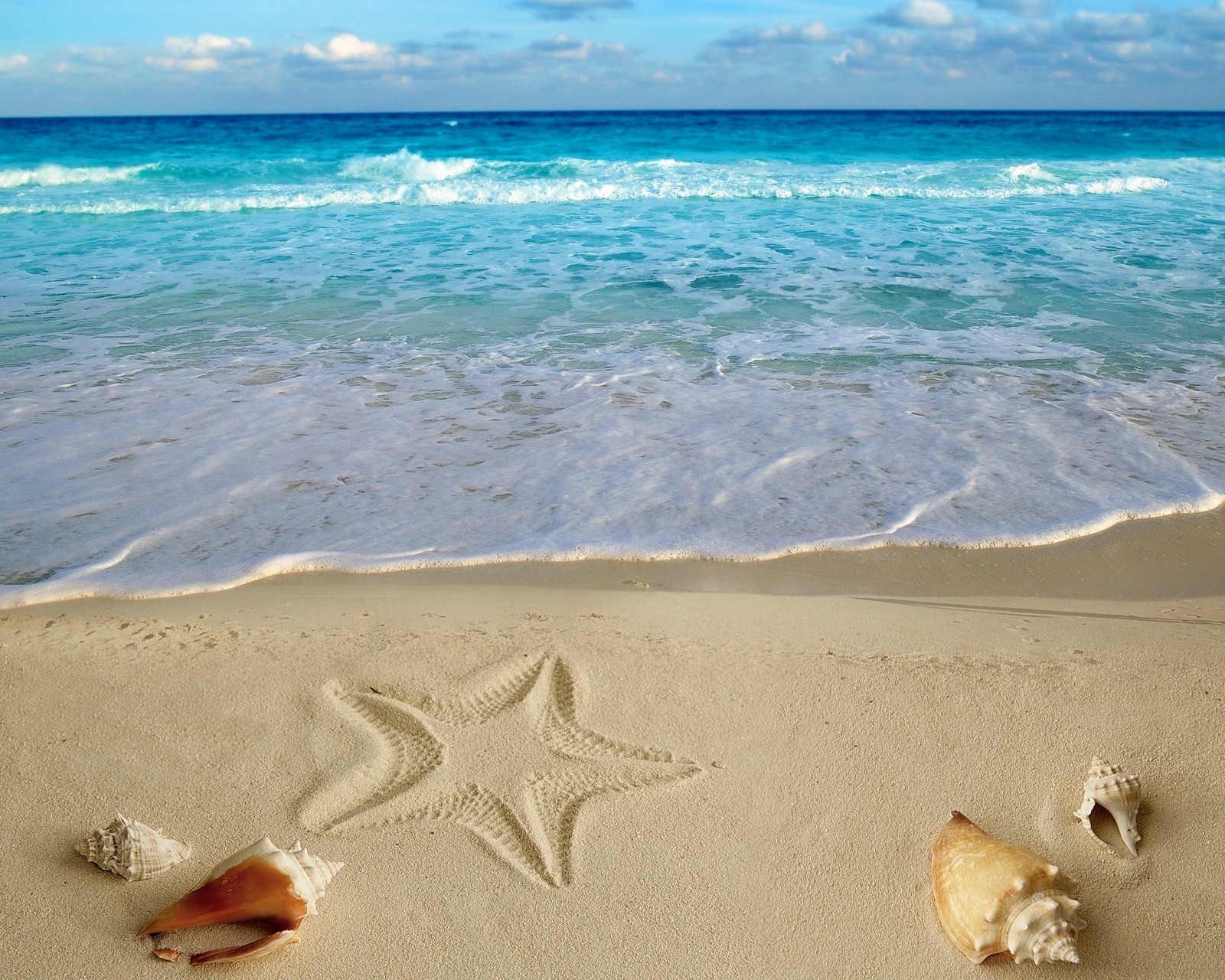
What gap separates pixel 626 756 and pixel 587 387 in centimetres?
346

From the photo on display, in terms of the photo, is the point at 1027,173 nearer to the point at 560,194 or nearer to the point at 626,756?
the point at 560,194

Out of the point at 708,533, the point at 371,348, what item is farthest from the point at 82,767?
the point at 371,348

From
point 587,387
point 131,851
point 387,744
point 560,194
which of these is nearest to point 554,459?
point 587,387

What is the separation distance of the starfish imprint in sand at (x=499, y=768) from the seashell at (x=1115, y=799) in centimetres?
98

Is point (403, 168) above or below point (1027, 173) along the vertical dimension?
above

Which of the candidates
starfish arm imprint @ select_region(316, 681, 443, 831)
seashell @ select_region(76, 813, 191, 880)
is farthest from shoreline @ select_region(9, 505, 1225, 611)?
seashell @ select_region(76, 813, 191, 880)

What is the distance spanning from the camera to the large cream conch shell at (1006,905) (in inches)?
72.6

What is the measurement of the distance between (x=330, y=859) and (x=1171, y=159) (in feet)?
103

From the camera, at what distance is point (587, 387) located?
5.59 meters

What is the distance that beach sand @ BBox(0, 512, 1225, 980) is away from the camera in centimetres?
195

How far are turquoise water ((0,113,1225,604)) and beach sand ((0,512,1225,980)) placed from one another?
1.32 feet

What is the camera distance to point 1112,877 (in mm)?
2074

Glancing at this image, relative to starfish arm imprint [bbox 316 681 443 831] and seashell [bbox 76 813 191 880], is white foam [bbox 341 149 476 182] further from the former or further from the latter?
seashell [bbox 76 813 191 880]

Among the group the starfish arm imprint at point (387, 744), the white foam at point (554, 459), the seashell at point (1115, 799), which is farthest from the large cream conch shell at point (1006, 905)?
the white foam at point (554, 459)
